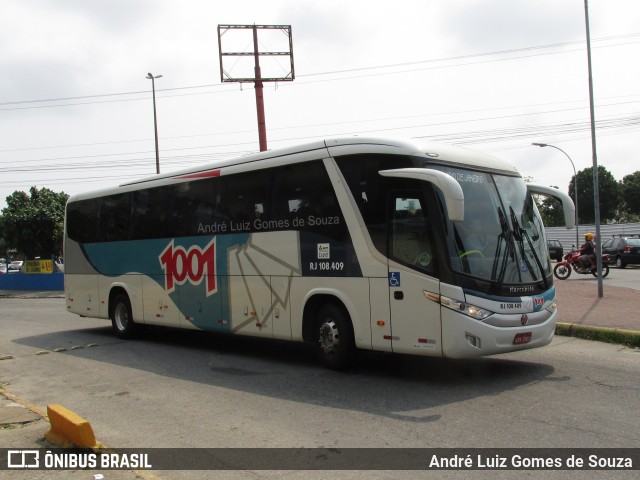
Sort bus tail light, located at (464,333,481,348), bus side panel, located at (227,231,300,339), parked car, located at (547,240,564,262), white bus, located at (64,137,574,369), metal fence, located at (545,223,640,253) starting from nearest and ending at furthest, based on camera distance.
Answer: bus tail light, located at (464,333,481,348), white bus, located at (64,137,574,369), bus side panel, located at (227,231,300,339), parked car, located at (547,240,564,262), metal fence, located at (545,223,640,253)

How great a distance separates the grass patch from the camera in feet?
33.1

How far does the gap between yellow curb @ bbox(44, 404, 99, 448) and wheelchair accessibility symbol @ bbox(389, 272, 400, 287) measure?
3.96 metres

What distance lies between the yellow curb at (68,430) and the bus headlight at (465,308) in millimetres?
4118

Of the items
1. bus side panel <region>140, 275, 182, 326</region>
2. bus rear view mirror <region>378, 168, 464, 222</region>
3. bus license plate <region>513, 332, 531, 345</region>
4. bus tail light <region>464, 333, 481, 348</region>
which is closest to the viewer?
bus rear view mirror <region>378, 168, 464, 222</region>

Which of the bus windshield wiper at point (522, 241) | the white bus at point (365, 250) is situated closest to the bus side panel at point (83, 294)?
the white bus at point (365, 250)

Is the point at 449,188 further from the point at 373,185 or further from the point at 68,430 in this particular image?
the point at 68,430

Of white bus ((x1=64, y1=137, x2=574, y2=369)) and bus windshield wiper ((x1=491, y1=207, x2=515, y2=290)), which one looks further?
bus windshield wiper ((x1=491, y1=207, x2=515, y2=290))

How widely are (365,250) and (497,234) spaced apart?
1.71 metres

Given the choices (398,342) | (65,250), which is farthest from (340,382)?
(65,250)

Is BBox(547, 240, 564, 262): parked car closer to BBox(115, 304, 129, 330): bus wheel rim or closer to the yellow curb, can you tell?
BBox(115, 304, 129, 330): bus wheel rim

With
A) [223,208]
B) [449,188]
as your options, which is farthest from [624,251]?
[449,188]

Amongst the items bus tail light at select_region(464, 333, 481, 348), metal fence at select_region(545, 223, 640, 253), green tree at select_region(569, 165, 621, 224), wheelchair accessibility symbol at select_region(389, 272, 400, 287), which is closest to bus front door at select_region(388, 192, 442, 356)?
wheelchair accessibility symbol at select_region(389, 272, 400, 287)

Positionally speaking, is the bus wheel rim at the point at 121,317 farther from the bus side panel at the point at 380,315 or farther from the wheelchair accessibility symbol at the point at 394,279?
the wheelchair accessibility symbol at the point at 394,279

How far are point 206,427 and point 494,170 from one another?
508 cm
